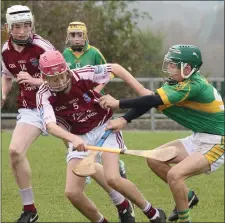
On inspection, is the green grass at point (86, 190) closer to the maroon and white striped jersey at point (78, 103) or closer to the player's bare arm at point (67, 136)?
the maroon and white striped jersey at point (78, 103)

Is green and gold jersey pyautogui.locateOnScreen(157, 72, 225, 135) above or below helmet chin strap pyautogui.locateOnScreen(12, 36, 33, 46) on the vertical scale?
below

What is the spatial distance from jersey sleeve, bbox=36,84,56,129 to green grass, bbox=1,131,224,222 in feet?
5.27

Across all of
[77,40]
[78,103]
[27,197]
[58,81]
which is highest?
[58,81]

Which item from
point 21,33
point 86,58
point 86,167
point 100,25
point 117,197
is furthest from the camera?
point 100,25

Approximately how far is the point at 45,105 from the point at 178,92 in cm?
121

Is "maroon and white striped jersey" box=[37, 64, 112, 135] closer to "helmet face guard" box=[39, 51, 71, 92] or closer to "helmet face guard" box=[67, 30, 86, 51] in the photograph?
"helmet face guard" box=[39, 51, 71, 92]

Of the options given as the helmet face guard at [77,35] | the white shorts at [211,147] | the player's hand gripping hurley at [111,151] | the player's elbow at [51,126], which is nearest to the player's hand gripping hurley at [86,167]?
the player's hand gripping hurley at [111,151]

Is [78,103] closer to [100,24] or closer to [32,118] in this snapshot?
[32,118]

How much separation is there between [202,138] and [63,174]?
15.2 feet

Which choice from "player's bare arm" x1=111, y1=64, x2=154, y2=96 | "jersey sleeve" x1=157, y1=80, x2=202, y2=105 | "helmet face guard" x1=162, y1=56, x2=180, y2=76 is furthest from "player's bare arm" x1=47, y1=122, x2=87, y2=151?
"helmet face guard" x1=162, y1=56, x2=180, y2=76

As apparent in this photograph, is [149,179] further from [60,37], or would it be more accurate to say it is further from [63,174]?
[60,37]

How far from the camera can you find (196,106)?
8.41 meters

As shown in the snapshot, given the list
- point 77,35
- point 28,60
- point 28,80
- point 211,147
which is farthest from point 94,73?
point 77,35

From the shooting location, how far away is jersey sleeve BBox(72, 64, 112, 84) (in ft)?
26.9
